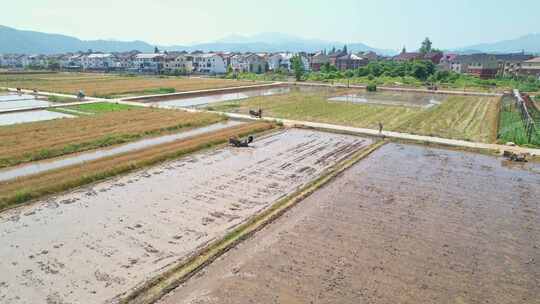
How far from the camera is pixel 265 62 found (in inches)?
4003

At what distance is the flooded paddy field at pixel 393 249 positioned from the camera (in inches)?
340

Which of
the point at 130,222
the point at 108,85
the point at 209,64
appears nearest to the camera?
the point at 130,222

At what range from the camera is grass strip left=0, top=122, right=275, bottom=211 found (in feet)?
45.0

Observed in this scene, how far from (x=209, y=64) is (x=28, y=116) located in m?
73.2

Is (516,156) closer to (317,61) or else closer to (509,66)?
(509,66)

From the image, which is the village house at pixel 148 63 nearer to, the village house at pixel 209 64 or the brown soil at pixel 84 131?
the village house at pixel 209 64

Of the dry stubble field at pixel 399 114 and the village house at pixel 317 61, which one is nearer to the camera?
the dry stubble field at pixel 399 114

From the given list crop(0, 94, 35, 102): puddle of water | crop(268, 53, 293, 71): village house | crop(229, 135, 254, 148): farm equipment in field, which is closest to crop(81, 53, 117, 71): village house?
crop(268, 53, 293, 71): village house

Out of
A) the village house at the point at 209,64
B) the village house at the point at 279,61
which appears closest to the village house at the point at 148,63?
the village house at the point at 209,64

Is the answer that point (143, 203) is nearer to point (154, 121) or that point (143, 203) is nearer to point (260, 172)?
point (260, 172)

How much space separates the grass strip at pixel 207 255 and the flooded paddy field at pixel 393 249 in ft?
0.72

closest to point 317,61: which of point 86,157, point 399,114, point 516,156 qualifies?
point 399,114

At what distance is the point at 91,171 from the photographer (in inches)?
641

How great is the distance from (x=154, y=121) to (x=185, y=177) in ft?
41.7
